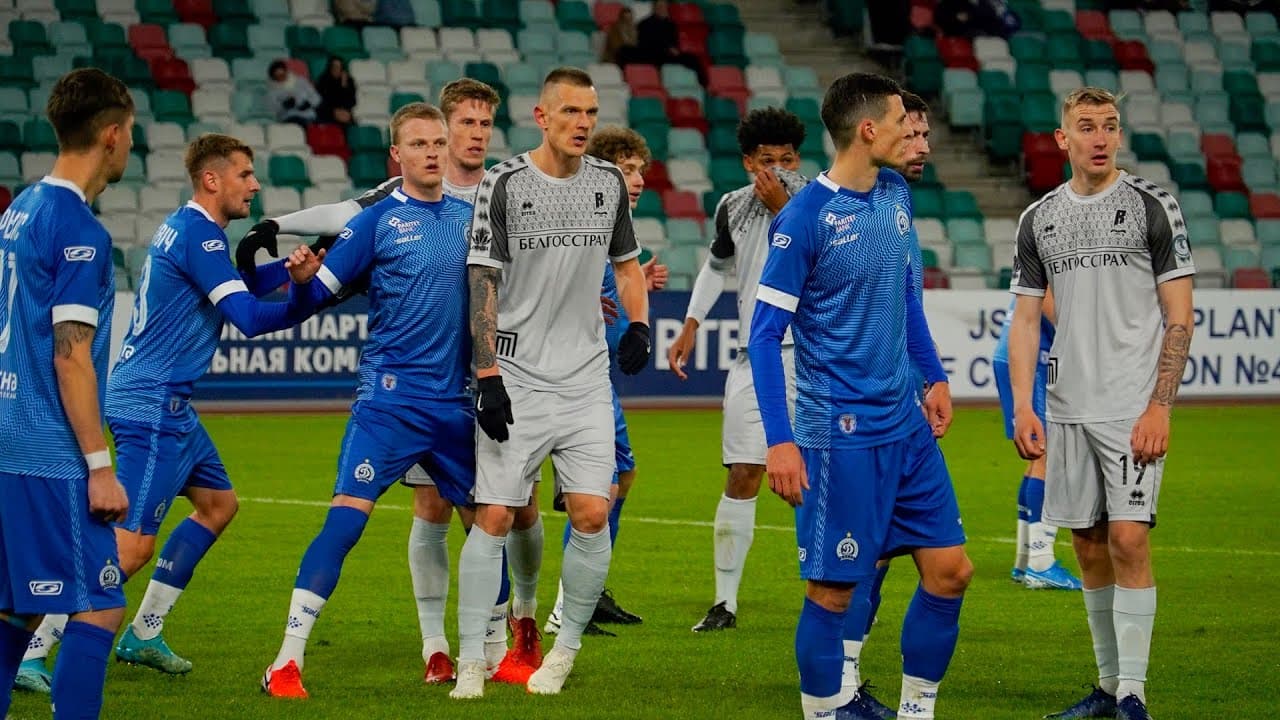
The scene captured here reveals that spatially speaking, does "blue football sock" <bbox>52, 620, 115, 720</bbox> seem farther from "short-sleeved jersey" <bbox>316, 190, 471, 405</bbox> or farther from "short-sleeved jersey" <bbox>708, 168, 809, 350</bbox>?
"short-sleeved jersey" <bbox>708, 168, 809, 350</bbox>

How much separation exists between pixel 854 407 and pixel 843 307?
337 millimetres

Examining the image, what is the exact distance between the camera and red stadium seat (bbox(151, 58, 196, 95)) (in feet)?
71.0

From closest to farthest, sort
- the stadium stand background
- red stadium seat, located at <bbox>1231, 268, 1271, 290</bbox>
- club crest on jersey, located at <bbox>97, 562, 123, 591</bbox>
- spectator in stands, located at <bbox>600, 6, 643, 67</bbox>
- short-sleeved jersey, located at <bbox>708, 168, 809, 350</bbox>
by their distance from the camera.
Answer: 1. club crest on jersey, located at <bbox>97, 562, 123, 591</bbox>
2. short-sleeved jersey, located at <bbox>708, 168, 809, 350</bbox>
3. red stadium seat, located at <bbox>1231, 268, 1271, 290</bbox>
4. the stadium stand background
5. spectator in stands, located at <bbox>600, 6, 643, 67</bbox>

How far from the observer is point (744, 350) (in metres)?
8.33

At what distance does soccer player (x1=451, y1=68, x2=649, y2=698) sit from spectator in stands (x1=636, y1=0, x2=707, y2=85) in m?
17.6

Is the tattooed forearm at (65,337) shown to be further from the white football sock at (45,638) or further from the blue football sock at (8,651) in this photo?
the white football sock at (45,638)

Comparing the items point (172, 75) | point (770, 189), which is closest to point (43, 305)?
point (770, 189)

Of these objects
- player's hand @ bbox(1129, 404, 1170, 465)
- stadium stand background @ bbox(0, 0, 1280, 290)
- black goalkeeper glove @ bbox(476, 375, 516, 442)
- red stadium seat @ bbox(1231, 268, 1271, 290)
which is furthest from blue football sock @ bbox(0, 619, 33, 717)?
red stadium seat @ bbox(1231, 268, 1271, 290)

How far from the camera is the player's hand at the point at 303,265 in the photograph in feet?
22.0

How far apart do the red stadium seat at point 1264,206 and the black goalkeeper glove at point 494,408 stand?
20397 millimetres

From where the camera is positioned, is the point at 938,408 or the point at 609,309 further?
the point at 609,309

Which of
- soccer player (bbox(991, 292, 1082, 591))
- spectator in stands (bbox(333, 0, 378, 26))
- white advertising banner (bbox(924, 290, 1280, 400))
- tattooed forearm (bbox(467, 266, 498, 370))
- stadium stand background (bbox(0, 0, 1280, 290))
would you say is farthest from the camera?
spectator in stands (bbox(333, 0, 378, 26))

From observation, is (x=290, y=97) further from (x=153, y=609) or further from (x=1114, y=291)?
(x=1114, y=291)

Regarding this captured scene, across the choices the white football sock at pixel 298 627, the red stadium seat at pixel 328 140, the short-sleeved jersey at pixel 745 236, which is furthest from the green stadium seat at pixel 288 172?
the white football sock at pixel 298 627
